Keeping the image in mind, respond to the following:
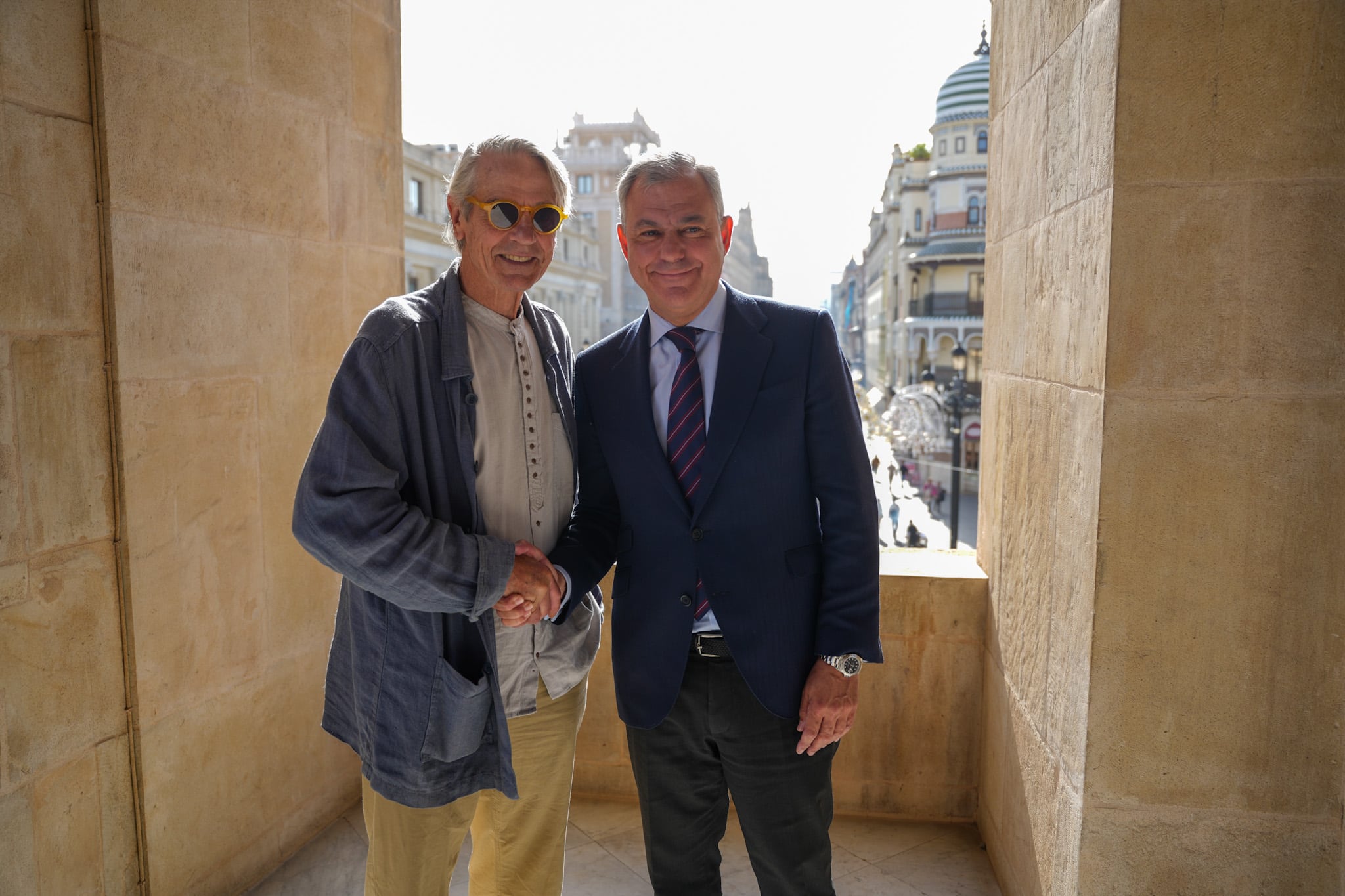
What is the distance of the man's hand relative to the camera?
1.96 metres

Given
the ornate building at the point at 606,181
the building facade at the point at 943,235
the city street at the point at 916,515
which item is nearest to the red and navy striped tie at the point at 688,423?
the city street at the point at 916,515

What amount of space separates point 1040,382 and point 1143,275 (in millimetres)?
570

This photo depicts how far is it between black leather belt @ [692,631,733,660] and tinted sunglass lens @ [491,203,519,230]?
0.99 m

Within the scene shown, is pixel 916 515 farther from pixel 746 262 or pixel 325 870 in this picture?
pixel 746 262

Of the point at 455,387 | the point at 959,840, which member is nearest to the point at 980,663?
the point at 959,840

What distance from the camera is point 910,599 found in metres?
3.26

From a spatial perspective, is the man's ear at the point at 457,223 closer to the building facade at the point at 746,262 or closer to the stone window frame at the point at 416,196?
the stone window frame at the point at 416,196

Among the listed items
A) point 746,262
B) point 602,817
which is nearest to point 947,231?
point 602,817

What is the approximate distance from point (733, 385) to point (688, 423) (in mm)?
134

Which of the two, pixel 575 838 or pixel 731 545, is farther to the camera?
pixel 575 838

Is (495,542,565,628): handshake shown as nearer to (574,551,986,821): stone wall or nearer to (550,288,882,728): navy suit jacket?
(550,288,882,728): navy suit jacket

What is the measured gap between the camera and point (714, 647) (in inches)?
80.3

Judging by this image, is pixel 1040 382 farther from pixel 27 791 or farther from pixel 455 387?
pixel 27 791

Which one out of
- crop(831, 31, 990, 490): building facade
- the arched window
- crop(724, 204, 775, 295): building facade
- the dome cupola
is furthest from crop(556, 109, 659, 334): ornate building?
the arched window
